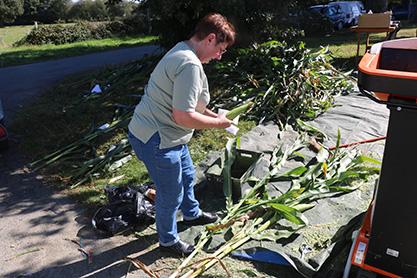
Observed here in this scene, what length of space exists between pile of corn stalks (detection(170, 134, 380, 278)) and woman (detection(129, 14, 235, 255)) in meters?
0.41

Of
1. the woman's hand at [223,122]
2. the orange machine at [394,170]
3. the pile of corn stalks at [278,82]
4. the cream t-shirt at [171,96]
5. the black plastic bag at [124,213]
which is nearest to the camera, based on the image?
the orange machine at [394,170]

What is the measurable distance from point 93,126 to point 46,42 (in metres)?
16.6

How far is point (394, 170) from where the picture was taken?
196cm

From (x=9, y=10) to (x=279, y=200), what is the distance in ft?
106

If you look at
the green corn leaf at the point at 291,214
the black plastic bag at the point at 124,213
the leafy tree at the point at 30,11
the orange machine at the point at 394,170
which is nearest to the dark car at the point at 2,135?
the black plastic bag at the point at 124,213

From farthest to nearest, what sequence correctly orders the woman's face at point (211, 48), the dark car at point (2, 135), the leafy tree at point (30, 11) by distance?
the leafy tree at point (30, 11)
the dark car at point (2, 135)
the woman's face at point (211, 48)

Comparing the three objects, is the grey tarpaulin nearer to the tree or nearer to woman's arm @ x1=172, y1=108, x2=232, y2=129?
woman's arm @ x1=172, y1=108, x2=232, y2=129

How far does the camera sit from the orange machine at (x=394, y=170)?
6.06 feet

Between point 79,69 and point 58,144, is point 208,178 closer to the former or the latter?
point 58,144

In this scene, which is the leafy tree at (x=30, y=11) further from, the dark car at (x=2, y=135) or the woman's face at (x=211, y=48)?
the woman's face at (x=211, y=48)

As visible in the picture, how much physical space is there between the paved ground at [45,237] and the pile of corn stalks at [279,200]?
0.59 meters

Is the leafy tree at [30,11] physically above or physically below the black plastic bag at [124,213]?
above

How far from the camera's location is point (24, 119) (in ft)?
21.4

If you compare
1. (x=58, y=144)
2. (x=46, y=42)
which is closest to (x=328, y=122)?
(x=58, y=144)
